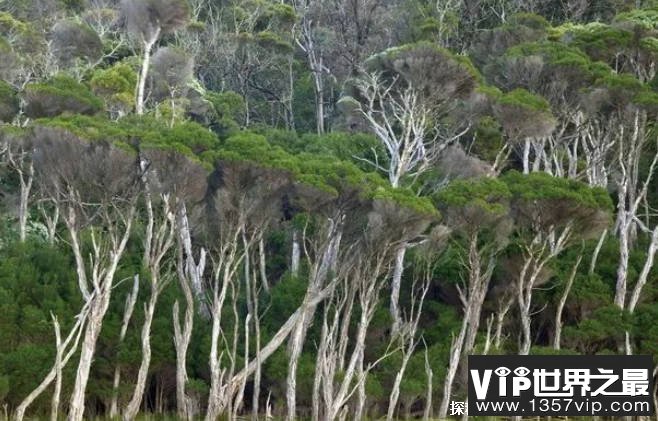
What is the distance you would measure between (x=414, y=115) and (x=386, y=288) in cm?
455

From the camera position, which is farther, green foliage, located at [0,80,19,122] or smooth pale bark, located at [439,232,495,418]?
green foliage, located at [0,80,19,122]

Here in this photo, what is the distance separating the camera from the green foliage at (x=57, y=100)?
18141 millimetres

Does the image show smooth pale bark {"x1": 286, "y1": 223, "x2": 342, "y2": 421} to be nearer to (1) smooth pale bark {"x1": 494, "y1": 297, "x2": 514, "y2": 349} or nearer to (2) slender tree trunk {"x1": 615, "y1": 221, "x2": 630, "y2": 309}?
(1) smooth pale bark {"x1": 494, "y1": 297, "x2": 514, "y2": 349}

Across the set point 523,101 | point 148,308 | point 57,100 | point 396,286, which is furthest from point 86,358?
point 523,101

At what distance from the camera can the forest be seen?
15.4 meters

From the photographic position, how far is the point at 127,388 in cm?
1622

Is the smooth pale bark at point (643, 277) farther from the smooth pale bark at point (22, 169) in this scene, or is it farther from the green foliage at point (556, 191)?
the smooth pale bark at point (22, 169)

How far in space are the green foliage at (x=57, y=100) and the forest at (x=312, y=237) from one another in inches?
2.5

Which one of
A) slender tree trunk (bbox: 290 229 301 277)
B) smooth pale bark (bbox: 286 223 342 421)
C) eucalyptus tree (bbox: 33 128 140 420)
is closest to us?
eucalyptus tree (bbox: 33 128 140 420)

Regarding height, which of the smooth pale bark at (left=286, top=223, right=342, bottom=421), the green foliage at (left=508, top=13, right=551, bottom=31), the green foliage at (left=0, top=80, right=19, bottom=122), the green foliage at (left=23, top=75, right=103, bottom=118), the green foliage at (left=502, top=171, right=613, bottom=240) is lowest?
the smooth pale bark at (left=286, top=223, right=342, bottom=421)

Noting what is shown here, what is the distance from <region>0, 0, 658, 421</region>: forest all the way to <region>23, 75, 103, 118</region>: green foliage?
0.21 ft

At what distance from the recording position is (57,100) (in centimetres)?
1827

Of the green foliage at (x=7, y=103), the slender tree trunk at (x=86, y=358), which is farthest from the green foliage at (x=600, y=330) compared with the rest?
the green foliage at (x=7, y=103)

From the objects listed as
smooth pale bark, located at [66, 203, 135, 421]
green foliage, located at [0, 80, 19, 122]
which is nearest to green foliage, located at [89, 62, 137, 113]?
green foliage, located at [0, 80, 19, 122]
